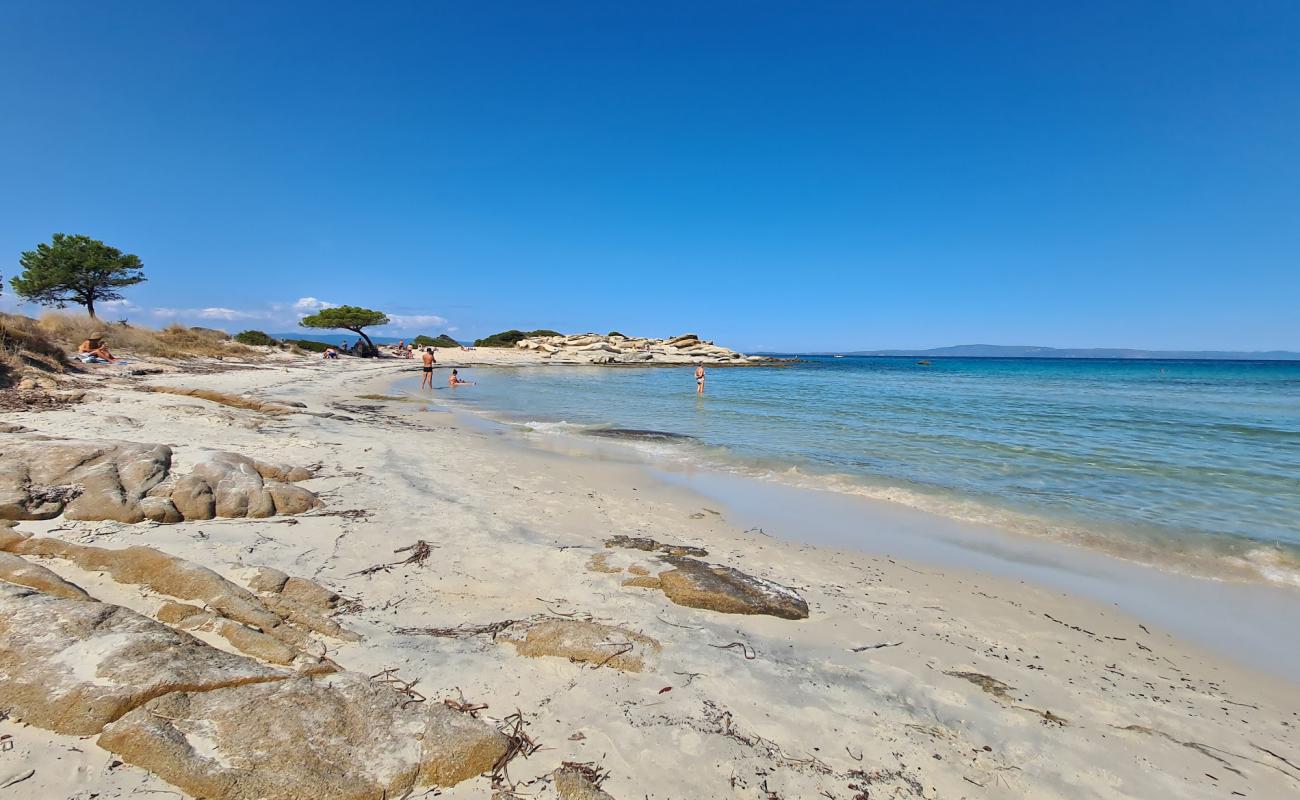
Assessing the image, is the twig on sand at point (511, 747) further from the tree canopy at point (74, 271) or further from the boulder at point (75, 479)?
the tree canopy at point (74, 271)

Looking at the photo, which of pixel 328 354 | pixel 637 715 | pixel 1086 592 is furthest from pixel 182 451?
pixel 328 354

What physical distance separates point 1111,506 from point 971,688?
263 inches

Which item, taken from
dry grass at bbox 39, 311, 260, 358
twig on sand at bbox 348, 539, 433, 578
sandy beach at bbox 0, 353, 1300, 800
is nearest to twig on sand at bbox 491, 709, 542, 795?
sandy beach at bbox 0, 353, 1300, 800

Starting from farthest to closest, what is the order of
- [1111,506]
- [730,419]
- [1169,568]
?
[730,419]
[1111,506]
[1169,568]

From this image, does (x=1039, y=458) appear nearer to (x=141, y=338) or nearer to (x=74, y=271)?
(x=141, y=338)

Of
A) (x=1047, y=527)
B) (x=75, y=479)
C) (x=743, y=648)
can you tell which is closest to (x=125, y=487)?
(x=75, y=479)

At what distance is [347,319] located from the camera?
4700cm

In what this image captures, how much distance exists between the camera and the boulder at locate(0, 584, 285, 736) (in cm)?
216

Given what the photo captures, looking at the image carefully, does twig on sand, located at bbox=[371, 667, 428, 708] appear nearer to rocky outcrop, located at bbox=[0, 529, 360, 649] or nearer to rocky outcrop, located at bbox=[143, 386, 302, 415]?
rocky outcrop, located at bbox=[0, 529, 360, 649]

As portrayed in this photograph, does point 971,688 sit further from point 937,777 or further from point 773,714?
point 773,714

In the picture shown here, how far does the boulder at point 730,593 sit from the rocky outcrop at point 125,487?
13.0ft

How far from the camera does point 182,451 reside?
6.56m

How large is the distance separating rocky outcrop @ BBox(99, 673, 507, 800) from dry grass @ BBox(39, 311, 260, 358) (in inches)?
811

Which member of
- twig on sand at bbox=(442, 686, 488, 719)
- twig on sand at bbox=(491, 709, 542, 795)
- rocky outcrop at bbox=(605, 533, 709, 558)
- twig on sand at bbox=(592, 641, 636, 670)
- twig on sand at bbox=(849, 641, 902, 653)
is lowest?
twig on sand at bbox=(849, 641, 902, 653)
